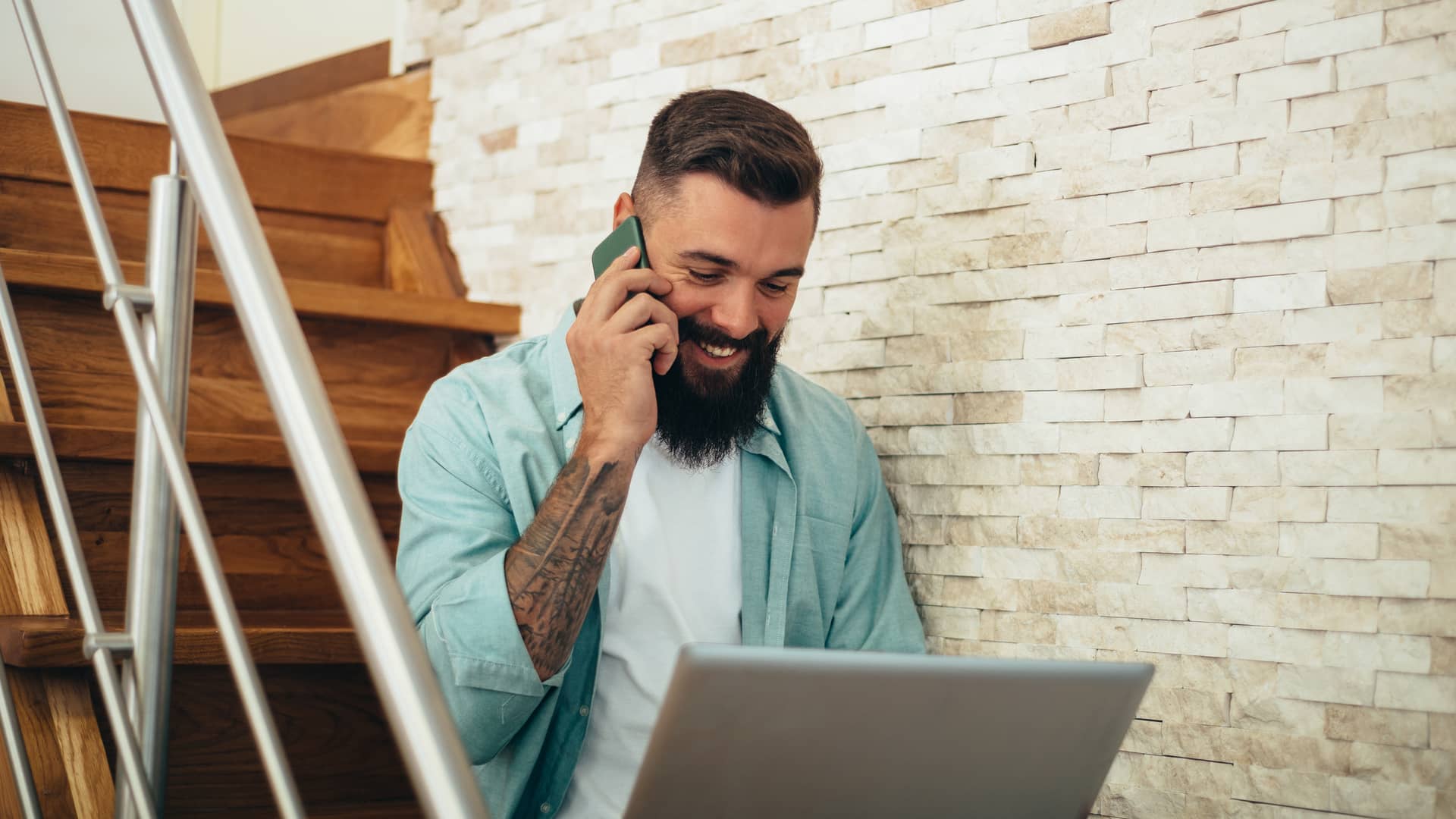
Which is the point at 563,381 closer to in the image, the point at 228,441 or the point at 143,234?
the point at 228,441

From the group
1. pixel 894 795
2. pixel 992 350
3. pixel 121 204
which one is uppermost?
pixel 121 204

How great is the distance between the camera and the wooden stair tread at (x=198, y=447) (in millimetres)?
1555

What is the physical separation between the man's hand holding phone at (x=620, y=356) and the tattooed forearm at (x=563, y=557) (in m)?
0.04

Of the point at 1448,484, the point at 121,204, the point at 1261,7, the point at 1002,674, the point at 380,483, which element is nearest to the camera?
the point at 1002,674

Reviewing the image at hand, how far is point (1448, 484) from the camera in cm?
118

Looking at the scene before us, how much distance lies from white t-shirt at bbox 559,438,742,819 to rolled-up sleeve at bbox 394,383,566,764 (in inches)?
4.6

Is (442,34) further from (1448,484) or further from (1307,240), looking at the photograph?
(1448,484)

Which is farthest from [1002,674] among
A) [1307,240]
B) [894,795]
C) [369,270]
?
[369,270]

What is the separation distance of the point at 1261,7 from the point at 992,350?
47 cm

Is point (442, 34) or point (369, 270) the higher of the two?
point (442, 34)

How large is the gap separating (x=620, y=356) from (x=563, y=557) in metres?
0.24

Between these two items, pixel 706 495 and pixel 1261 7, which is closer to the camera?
pixel 1261 7

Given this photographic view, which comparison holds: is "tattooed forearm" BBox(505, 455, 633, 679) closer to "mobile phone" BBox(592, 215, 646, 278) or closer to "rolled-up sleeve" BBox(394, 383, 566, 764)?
"rolled-up sleeve" BBox(394, 383, 566, 764)

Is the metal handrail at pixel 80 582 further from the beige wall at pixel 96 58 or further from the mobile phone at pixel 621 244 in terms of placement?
the beige wall at pixel 96 58
